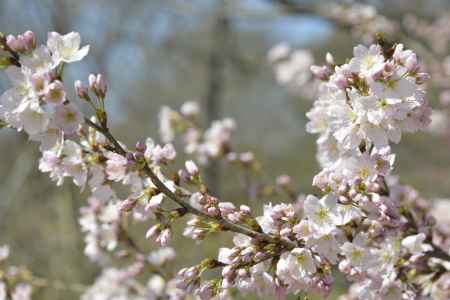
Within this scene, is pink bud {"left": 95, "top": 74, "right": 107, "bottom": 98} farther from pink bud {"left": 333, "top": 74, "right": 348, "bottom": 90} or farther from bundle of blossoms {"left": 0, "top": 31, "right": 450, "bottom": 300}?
pink bud {"left": 333, "top": 74, "right": 348, "bottom": 90}

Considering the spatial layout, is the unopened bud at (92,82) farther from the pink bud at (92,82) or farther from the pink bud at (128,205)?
the pink bud at (128,205)

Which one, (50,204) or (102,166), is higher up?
(50,204)

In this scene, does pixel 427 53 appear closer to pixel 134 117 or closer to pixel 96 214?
pixel 96 214

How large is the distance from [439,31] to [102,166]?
6017mm

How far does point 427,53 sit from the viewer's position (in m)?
3.95

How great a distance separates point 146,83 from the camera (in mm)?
12094

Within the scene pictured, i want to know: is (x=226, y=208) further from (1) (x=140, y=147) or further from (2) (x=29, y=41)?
(2) (x=29, y=41)

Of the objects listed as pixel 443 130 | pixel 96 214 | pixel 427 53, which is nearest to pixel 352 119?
pixel 96 214

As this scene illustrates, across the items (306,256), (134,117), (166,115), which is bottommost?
(306,256)

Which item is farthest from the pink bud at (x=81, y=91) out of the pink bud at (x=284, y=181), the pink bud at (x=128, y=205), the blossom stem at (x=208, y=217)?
the pink bud at (x=284, y=181)

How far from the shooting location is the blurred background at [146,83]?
7.21 meters

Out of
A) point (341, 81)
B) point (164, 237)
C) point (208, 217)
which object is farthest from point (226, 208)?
point (341, 81)

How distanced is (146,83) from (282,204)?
11.0 meters

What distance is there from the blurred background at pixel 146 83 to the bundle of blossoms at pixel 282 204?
3416 millimetres
